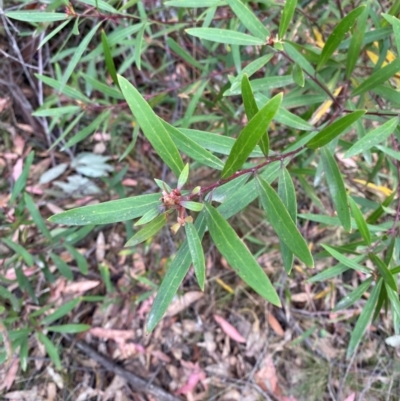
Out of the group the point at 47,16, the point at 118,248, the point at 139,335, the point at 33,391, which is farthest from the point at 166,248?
the point at 47,16

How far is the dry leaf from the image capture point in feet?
6.63

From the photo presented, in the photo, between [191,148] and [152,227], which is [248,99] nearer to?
[191,148]

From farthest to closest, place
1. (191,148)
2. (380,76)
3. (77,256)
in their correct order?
(77,256), (380,76), (191,148)

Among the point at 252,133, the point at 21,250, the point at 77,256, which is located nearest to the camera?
the point at 252,133

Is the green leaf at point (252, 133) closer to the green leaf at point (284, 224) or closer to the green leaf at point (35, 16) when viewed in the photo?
the green leaf at point (284, 224)

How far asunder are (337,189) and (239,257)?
34cm

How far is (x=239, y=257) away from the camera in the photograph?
0.64 m

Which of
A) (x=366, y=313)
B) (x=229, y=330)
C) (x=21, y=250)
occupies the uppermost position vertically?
(x=366, y=313)

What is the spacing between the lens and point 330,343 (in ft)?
6.59

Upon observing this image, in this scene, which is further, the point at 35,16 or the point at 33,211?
the point at 33,211

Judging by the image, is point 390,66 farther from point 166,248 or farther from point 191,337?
point 191,337

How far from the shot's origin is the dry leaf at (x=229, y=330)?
6.63 feet

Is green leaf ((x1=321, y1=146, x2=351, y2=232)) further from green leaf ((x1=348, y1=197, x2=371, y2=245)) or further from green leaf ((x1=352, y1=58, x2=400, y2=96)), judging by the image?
green leaf ((x1=352, y1=58, x2=400, y2=96))

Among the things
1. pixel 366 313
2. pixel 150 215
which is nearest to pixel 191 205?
pixel 150 215
